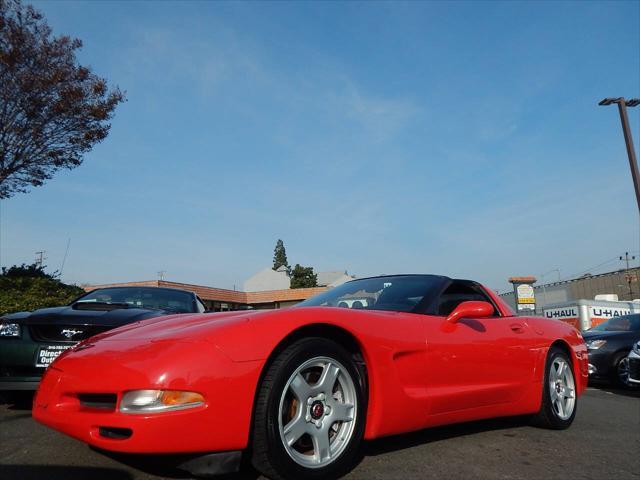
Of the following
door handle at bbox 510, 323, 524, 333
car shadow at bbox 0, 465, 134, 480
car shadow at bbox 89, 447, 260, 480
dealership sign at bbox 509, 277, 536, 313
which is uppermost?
dealership sign at bbox 509, 277, 536, 313

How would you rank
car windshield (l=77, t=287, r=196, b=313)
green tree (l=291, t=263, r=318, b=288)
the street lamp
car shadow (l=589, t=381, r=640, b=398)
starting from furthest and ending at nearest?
green tree (l=291, t=263, r=318, b=288), the street lamp, car shadow (l=589, t=381, r=640, b=398), car windshield (l=77, t=287, r=196, b=313)

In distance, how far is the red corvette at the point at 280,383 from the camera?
2170mm

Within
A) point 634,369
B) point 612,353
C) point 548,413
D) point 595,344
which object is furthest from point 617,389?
point 548,413

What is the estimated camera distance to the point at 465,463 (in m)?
2.85

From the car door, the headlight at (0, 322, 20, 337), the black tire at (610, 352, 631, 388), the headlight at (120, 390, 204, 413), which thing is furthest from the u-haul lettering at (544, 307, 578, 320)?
the headlight at (120, 390, 204, 413)

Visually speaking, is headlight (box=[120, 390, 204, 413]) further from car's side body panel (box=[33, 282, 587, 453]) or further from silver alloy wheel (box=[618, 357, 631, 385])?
silver alloy wheel (box=[618, 357, 631, 385])

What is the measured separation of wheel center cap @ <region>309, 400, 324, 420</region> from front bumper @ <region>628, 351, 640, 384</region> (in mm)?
5975

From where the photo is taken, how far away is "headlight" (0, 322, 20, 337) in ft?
14.0

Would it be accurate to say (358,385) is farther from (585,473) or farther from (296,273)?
(296,273)

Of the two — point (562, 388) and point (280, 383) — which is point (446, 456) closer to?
point (280, 383)

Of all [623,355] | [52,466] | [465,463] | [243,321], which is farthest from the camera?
[623,355]

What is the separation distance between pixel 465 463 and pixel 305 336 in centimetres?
113

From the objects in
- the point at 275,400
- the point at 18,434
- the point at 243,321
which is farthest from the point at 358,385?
the point at 18,434

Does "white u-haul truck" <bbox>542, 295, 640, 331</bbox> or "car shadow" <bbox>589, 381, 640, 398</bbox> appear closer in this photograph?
"car shadow" <bbox>589, 381, 640, 398</bbox>
